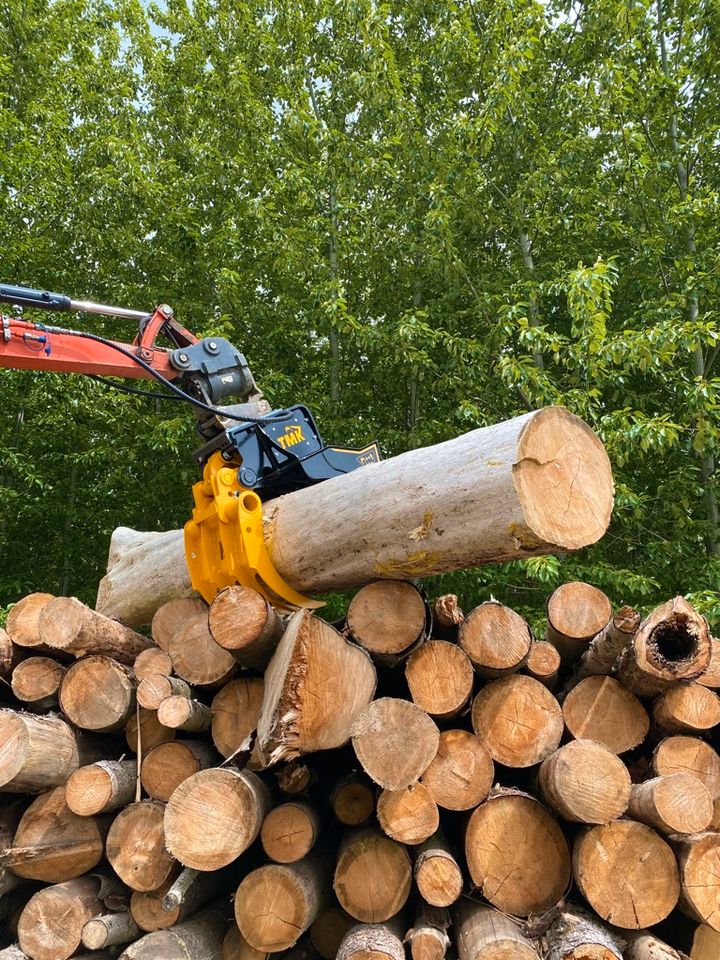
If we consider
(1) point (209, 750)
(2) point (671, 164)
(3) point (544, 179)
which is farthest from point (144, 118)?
(1) point (209, 750)

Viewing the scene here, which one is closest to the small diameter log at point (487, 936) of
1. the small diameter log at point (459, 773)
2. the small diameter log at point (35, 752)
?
the small diameter log at point (459, 773)

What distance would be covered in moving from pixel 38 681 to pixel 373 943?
1.70m

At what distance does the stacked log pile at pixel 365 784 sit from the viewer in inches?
91.4

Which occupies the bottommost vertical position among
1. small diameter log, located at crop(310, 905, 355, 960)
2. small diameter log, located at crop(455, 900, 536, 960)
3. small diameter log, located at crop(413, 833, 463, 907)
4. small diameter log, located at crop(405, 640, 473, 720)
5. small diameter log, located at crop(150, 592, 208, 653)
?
small diameter log, located at crop(310, 905, 355, 960)

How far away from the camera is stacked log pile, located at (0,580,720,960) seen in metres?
2.32

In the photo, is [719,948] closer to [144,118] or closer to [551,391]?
[551,391]

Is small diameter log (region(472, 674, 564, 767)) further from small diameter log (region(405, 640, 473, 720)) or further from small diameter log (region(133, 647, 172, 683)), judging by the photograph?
small diameter log (region(133, 647, 172, 683))

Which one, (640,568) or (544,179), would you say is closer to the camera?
(640,568)

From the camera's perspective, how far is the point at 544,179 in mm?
7758

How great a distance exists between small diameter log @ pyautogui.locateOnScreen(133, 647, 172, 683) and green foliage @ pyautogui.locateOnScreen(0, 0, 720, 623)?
341 centimetres

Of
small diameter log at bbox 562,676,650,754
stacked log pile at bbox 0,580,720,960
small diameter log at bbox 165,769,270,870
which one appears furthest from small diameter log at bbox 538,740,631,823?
small diameter log at bbox 165,769,270,870

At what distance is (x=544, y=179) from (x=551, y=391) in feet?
9.06

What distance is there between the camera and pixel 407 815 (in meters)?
2.37

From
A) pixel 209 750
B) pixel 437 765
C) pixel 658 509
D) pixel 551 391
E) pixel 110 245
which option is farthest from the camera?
pixel 110 245
